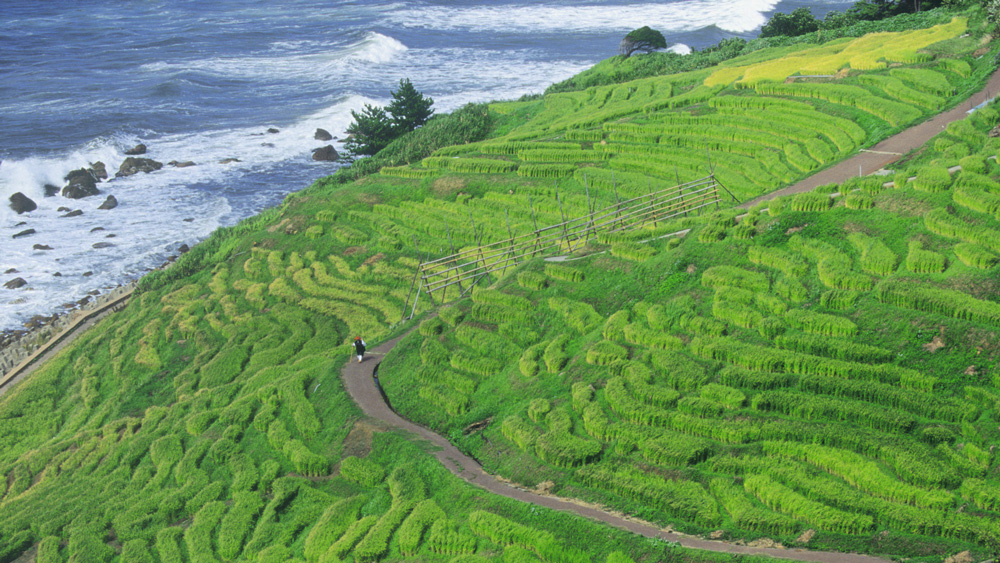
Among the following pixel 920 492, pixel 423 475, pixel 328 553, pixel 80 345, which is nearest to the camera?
pixel 920 492

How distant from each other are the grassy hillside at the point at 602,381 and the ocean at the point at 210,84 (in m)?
20.0

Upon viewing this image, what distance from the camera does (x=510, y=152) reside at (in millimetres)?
48094

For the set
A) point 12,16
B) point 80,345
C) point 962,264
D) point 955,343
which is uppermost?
point 12,16

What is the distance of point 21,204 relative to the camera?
64.6m

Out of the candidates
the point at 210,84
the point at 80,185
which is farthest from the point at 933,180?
the point at 210,84

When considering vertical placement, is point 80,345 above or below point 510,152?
below

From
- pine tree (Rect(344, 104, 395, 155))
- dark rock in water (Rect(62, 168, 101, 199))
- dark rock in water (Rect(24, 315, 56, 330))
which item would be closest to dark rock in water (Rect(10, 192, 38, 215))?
dark rock in water (Rect(62, 168, 101, 199))

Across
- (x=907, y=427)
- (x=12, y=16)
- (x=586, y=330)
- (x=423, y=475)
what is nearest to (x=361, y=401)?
(x=423, y=475)

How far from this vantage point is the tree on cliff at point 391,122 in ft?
206

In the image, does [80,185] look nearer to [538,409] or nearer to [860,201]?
[538,409]

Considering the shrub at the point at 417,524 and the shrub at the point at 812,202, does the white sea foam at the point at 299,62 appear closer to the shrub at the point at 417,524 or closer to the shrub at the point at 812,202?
the shrub at the point at 812,202

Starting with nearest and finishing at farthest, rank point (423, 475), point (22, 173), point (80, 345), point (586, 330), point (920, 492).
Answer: point (920, 492) < point (423, 475) < point (586, 330) < point (80, 345) < point (22, 173)

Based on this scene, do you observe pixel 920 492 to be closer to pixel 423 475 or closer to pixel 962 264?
pixel 962 264

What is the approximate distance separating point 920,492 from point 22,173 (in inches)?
2840
